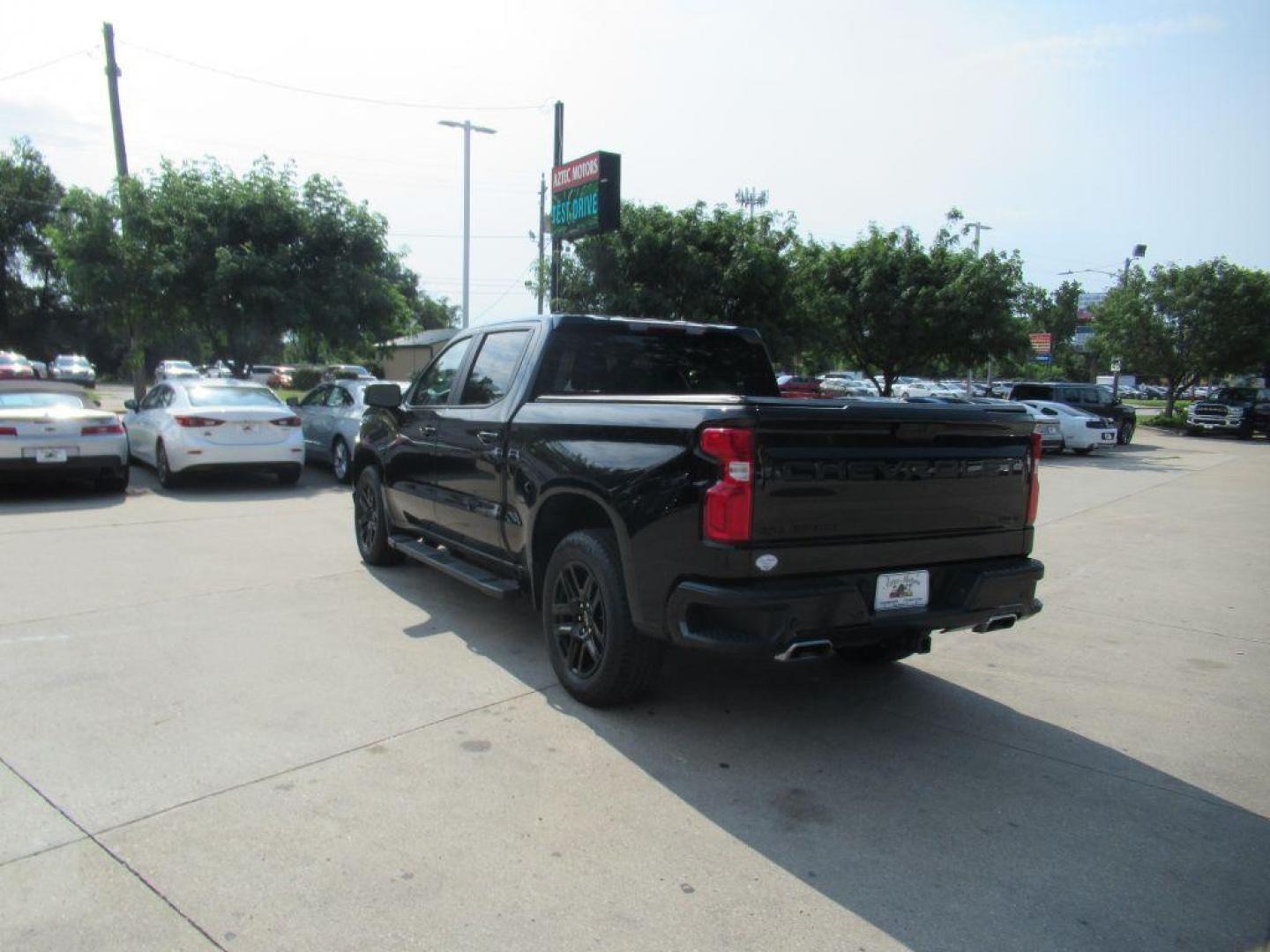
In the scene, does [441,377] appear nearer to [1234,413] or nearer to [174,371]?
[174,371]

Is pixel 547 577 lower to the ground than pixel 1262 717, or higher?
higher

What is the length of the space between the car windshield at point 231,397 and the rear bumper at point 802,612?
9.67 metres

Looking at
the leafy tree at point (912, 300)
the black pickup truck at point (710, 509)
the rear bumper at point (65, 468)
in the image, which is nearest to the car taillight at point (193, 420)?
the rear bumper at point (65, 468)

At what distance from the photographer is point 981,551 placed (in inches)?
168

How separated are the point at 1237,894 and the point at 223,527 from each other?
8.66 metres

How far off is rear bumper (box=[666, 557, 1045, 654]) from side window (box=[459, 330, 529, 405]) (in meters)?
2.26

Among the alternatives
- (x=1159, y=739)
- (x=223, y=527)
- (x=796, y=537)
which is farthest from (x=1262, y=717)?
(x=223, y=527)

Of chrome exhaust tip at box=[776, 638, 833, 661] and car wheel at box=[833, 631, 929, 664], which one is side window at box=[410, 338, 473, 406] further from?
chrome exhaust tip at box=[776, 638, 833, 661]

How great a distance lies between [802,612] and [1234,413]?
34.1m

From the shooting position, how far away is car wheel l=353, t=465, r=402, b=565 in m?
7.06

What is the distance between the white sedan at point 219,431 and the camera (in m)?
11.2

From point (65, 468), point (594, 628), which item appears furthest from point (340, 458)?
point (594, 628)

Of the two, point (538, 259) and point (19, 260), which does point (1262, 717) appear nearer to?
point (538, 259)

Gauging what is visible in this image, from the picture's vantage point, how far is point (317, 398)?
14219 mm
